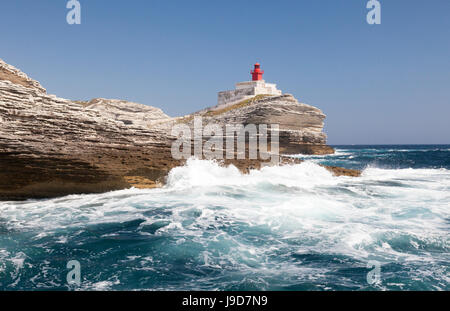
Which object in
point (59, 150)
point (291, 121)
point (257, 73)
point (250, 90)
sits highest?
point (257, 73)

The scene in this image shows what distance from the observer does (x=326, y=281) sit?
574cm

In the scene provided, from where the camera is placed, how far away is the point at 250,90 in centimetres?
7788

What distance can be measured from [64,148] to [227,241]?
9.29m

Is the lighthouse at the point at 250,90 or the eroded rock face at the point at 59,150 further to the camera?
the lighthouse at the point at 250,90

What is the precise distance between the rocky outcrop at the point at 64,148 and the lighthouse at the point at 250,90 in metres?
60.6

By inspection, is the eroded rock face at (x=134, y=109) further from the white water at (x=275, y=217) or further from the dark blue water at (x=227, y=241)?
the dark blue water at (x=227, y=241)

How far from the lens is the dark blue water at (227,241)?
586cm

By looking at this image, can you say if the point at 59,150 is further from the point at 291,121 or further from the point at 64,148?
the point at 291,121

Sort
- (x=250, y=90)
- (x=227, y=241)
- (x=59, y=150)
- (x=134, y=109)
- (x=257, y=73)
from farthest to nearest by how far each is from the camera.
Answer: (x=134, y=109), (x=257, y=73), (x=250, y=90), (x=59, y=150), (x=227, y=241)

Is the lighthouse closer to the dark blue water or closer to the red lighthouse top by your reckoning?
the red lighthouse top

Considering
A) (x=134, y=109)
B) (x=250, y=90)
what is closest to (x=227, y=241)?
(x=250, y=90)

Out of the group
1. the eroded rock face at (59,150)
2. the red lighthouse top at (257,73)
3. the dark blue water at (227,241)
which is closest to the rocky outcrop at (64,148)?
the eroded rock face at (59,150)
